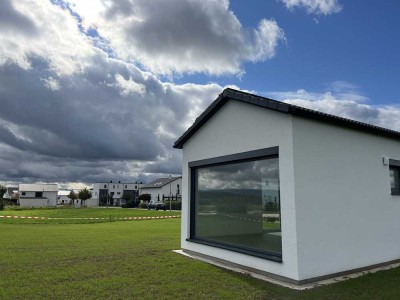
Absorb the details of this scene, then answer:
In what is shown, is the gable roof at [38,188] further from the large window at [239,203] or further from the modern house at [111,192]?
the large window at [239,203]

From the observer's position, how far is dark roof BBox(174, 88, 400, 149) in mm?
7730

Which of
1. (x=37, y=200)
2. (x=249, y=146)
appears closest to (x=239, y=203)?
(x=249, y=146)

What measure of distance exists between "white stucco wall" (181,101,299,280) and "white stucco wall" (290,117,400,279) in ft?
0.58

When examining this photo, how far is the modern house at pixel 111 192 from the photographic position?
350 ft

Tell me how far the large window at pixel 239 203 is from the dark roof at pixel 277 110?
3.33 ft

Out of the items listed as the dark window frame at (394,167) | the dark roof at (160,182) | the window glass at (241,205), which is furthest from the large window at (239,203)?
the dark roof at (160,182)

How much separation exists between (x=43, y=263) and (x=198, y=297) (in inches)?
200

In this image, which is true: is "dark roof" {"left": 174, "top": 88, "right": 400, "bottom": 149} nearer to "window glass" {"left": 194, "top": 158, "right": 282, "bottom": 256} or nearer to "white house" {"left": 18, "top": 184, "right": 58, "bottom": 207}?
"window glass" {"left": 194, "top": 158, "right": 282, "bottom": 256}

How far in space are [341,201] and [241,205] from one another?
275 centimetres

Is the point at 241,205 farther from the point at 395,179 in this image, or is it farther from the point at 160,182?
the point at 160,182

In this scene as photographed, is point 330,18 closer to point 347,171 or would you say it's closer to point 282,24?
point 282,24

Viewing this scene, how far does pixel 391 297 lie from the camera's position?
250 inches

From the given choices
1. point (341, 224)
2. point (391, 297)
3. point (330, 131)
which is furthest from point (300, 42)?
point (391, 297)

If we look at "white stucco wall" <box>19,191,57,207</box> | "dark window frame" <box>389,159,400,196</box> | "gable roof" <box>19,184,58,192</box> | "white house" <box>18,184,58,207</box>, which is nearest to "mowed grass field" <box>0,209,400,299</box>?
"dark window frame" <box>389,159,400,196</box>
